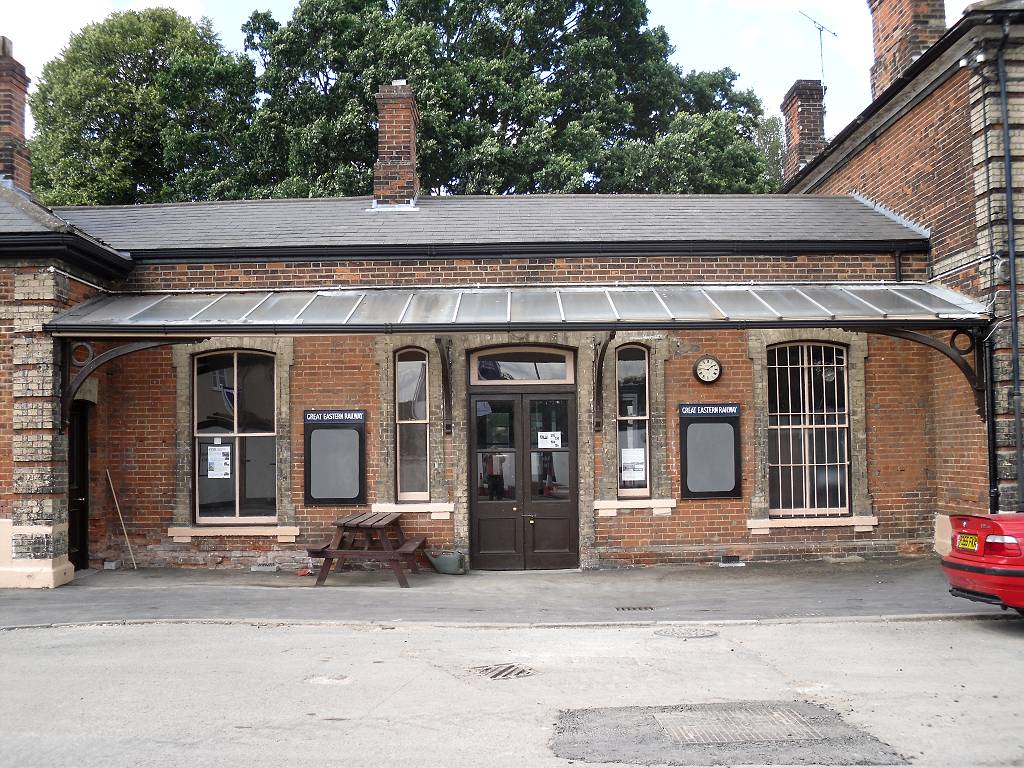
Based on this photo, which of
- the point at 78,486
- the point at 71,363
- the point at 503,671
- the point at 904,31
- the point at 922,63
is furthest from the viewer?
the point at 904,31

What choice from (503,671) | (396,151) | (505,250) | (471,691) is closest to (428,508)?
(505,250)

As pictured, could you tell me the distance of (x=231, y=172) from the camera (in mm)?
23188

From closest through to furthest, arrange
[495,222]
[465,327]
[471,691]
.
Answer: [471,691] → [465,327] → [495,222]

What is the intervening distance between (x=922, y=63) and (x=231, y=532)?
11.4m

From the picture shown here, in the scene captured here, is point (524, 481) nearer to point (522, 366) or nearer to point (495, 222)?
point (522, 366)

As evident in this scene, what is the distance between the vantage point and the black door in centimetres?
1165

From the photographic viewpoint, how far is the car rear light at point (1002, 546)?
7.53 meters

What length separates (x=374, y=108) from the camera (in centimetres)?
2252

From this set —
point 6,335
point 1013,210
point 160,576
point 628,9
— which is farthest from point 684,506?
point 628,9

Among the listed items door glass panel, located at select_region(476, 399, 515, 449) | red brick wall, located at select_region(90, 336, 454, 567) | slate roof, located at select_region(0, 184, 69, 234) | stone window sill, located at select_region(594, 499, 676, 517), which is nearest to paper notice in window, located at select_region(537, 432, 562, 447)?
door glass panel, located at select_region(476, 399, 515, 449)

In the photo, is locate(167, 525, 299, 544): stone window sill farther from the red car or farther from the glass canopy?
the red car

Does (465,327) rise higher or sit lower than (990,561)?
higher

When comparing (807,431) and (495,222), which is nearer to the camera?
(807,431)

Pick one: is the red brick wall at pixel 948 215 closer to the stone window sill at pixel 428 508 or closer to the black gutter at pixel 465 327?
the black gutter at pixel 465 327
